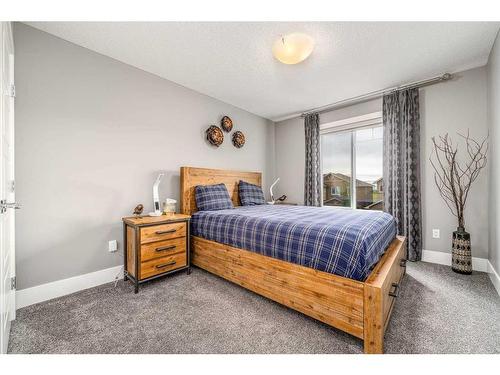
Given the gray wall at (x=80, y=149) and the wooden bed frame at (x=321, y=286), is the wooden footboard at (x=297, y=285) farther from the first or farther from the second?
the gray wall at (x=80, y=149)

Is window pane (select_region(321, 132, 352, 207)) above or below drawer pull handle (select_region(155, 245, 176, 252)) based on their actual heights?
above

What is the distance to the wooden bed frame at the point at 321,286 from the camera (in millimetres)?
1235

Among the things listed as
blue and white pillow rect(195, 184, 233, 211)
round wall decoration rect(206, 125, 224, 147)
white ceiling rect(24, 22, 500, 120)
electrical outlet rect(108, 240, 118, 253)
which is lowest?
electrical outlet rect(108, 240, 118, 253)

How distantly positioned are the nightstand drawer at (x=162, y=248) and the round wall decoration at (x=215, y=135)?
61.7 inches

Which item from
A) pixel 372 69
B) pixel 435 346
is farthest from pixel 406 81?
pixel 435 346

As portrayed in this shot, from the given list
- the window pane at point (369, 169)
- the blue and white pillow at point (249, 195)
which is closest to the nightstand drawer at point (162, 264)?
the blue and white pillow at point (249, 195)

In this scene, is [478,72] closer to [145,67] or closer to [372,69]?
[372,69]

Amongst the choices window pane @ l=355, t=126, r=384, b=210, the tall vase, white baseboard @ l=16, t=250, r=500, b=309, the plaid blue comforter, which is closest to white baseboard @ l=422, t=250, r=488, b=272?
white baseboard @ l=16, t=250, r=500, b=309

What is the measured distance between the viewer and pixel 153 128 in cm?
261

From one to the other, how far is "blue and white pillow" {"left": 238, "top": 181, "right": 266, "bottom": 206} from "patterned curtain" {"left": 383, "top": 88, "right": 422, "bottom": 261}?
6.04 feet

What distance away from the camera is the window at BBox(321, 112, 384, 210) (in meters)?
3.46

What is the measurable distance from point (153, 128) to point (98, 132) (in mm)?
584

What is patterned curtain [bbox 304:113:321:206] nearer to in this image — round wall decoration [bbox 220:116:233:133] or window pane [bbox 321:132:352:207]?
window pane [bbox 321:132:352:207]

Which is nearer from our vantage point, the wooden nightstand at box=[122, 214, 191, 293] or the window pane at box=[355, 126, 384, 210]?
the wooden nightstand at box=[122, 214, 191, 293]
